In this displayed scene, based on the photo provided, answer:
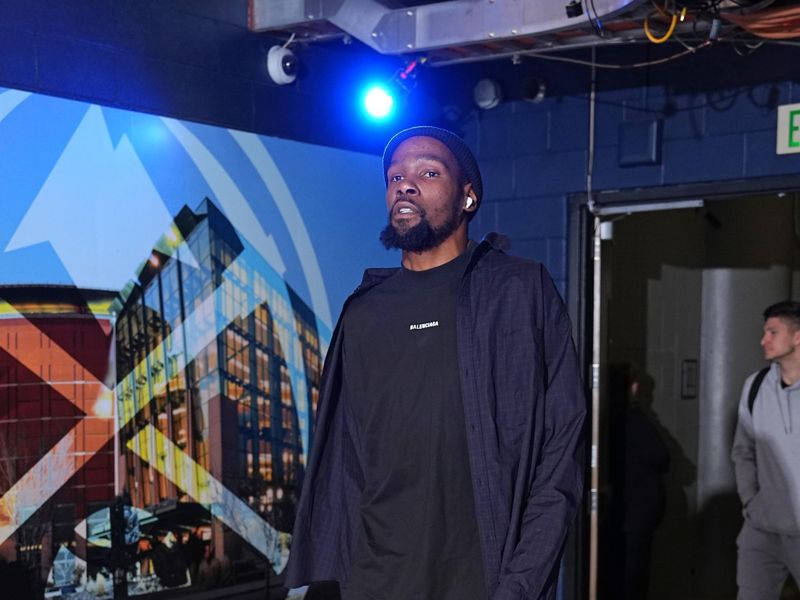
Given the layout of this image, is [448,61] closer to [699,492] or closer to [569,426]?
[569,426]

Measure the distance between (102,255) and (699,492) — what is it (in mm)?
4134

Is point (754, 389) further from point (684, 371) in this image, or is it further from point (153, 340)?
point (153, 340)

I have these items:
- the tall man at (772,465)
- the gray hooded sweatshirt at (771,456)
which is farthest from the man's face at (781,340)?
the gray hooded sweatshirt at (771,456)

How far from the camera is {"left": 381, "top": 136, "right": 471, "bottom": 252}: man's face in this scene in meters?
2.27

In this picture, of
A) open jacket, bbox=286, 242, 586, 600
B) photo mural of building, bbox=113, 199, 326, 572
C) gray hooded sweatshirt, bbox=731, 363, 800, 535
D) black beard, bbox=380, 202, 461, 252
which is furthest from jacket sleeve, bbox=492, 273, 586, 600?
gray hooded sweatshirt, bbox=731, 363, 800, 535

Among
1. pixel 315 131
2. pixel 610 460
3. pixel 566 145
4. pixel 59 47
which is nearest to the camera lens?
pixel 59 47

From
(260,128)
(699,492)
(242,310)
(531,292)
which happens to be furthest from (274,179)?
(699,492)

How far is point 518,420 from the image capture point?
2137 mm

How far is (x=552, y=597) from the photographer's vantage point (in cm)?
213

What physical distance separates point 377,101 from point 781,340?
206 cm

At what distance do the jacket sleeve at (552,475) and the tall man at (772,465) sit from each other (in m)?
2.44

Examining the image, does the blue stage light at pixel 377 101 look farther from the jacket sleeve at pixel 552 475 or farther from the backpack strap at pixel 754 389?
the jacket sleeve at pixel 552 475

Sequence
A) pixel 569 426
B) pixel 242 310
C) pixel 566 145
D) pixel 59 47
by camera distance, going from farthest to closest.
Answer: pixel 566 145 < pixel 242 310 < pixel 59 47 < pixel 569 426

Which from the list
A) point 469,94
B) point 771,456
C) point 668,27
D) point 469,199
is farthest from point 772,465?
point 469,199
